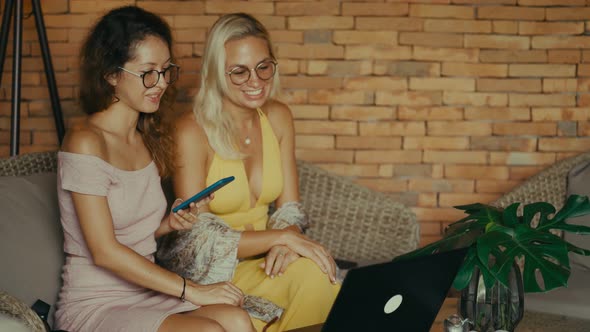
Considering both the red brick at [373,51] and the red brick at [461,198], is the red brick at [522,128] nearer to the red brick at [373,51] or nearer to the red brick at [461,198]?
the red brick at [461,198]

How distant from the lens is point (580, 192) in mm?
2953

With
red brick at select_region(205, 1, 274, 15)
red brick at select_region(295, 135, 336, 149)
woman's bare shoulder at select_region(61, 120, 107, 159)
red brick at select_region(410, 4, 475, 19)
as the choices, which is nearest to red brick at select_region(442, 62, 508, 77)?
red brick at select_region(410, 4, 475, 19)

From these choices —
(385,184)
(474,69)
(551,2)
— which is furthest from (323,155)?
(551,2)

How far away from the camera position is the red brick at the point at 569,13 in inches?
126

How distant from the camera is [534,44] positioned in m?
3.22

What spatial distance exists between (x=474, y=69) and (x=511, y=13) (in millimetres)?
291

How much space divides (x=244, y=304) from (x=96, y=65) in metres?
0.82

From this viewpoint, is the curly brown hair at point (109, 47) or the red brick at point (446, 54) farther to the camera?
the red brick at point (446, 54)

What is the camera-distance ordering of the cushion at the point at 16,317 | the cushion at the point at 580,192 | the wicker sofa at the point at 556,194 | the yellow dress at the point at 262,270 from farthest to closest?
1. the cushion at the point at 580,192
2. the wicker sofa at the point at 556,194
3. the yellow dress at the point at 262,270
4. the cushion at the point at 16,317

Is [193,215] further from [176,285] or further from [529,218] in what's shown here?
[529,218]

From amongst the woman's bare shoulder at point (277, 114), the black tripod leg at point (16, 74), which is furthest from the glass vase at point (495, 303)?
the black tripod leg at point (16, 74)

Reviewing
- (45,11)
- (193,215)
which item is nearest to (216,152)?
(193,215)

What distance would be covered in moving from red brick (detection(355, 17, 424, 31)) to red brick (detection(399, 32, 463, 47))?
0.03 metres

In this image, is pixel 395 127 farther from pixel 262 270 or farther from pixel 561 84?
pixel 262 270
